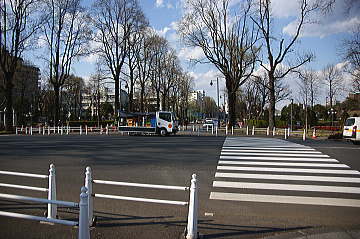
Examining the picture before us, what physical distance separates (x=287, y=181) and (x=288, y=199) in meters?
1.88

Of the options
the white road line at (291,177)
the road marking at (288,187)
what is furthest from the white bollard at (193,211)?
the white road line at (291,177)

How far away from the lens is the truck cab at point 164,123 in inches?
1154

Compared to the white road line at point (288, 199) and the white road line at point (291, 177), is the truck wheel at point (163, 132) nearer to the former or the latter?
the white road line at point (291, 177)

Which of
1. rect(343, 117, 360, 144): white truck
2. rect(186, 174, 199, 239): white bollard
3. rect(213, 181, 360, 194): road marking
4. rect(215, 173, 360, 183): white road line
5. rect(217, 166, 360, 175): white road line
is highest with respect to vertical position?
rect(343, 117, 360, 144): white truck

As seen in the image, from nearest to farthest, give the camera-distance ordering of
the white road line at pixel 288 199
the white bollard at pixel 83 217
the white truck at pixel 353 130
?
the white bollard at pixel 83 217 → the white road line at pixel 288 199 → the white truck at pixel 353 130

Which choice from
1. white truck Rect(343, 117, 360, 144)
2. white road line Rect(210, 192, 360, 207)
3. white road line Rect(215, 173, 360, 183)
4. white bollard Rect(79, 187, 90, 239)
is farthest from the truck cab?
white bollard Rect(79, 187, 90, 239)

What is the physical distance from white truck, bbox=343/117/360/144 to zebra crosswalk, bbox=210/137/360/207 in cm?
915

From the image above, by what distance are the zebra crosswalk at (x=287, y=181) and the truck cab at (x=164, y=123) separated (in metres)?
17.0

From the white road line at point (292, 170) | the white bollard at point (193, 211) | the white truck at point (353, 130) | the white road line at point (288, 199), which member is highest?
the white truck at point (353, 130)

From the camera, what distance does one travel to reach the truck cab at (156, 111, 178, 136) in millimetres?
29312

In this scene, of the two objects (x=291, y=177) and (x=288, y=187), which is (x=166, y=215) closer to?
(x=288, y=187)

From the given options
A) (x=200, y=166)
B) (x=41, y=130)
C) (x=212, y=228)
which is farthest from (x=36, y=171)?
(x=41, y=130)

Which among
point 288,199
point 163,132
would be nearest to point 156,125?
point 163,132

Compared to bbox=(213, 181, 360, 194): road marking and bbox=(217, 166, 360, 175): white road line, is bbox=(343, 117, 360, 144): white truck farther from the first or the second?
bbox=(213, 181, 360, 194): road marking
